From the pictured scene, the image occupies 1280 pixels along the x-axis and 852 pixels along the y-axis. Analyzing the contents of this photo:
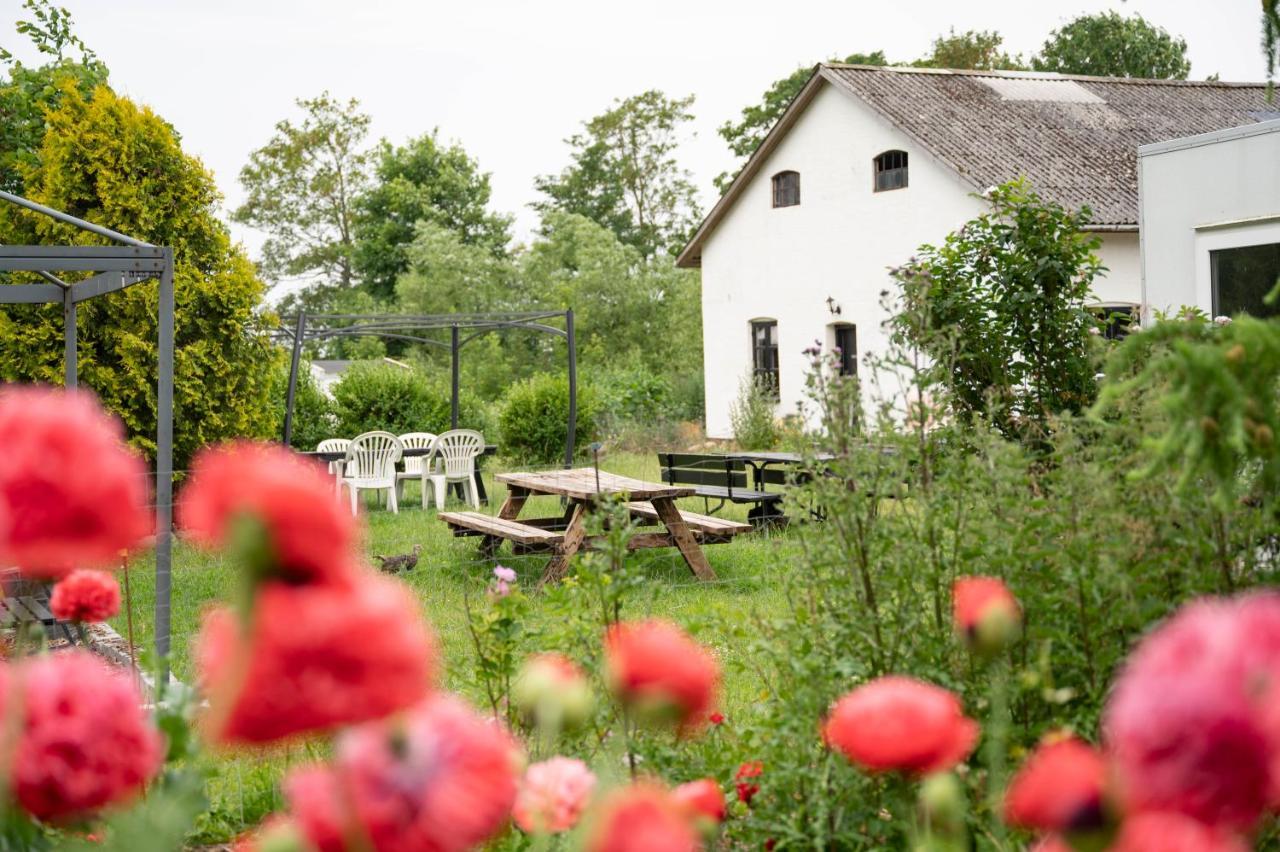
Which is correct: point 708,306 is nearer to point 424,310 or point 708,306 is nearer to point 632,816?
point 424,310

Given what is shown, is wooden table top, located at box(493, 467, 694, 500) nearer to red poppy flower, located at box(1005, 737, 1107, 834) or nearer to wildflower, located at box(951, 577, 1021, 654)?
wildflower, located at box(951, 577, 1021, 654)

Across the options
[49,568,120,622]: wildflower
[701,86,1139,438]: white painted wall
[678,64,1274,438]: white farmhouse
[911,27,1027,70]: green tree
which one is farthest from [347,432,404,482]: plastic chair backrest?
[911,27,1027,70]: green tree

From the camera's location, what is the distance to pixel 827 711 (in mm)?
2875

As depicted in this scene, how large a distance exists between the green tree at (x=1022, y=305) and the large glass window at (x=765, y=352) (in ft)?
49.1

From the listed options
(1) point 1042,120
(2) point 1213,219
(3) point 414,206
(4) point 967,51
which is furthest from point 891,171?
(3) point 414,206

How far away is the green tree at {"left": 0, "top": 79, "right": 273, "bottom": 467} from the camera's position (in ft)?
35.8

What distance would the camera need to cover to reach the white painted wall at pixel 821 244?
19344 millimetres

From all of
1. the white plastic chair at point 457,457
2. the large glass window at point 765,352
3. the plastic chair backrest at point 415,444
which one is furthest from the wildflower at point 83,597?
the large glass window at point 765,352

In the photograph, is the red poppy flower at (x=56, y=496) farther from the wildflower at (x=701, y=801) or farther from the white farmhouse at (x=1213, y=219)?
the white farmhouse at (x=1213, y=219)

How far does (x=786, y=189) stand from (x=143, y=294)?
1362 centimetres

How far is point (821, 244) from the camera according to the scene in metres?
21.5

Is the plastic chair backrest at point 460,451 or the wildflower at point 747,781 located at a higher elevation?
the plastic chair backrest at point 460,451

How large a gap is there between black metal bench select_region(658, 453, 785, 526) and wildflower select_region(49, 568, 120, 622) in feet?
28.1

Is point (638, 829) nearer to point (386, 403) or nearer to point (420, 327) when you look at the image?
point (420, 327)
